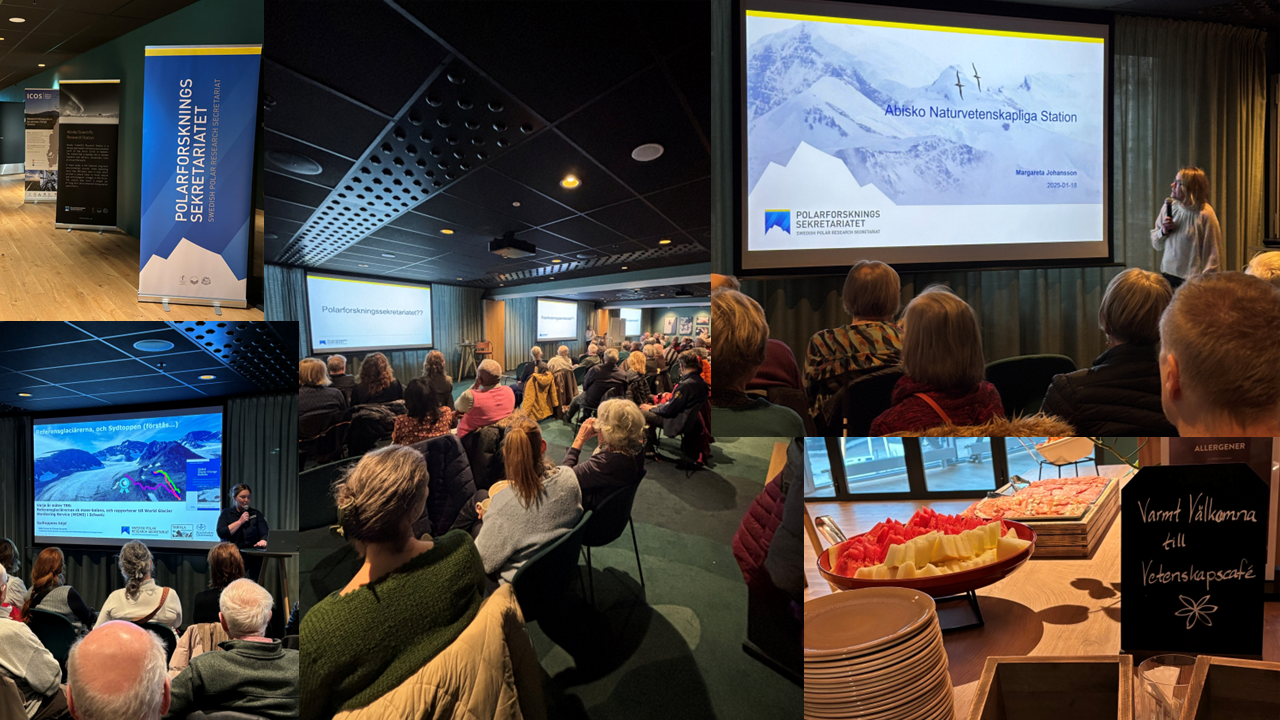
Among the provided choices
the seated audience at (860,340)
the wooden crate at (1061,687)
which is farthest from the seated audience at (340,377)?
the wooden crate at (1061,687)

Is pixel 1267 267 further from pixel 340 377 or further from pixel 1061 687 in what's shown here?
pixel 340 377

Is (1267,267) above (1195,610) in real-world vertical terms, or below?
above

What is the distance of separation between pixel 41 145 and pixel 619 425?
2.82m

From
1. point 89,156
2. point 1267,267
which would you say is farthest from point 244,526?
point 1267,267

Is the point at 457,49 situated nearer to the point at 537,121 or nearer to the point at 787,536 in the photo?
the point at 537,121

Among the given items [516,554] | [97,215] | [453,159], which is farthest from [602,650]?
[97,215]

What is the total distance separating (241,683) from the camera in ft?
5.08

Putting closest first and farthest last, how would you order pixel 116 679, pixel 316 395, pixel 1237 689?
1. pixel 316 395
2. pixel 1237 689
3. pixel 116 679

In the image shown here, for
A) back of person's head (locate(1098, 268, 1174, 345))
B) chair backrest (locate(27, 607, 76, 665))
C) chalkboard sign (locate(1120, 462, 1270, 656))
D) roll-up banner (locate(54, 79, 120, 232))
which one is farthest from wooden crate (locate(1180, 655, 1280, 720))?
roll-up banner (locate(54, 79, 120, 232))

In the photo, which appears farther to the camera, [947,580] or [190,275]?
[190,275]

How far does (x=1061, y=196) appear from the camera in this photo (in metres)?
1.09

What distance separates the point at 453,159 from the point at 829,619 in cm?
113

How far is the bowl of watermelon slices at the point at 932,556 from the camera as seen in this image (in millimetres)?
926

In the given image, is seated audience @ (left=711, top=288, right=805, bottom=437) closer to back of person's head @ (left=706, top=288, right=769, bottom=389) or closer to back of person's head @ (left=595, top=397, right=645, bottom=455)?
back of person's head @ (left=706, top=288, right=769, bottom=389)
